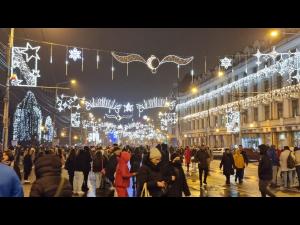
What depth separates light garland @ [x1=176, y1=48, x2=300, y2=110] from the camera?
38250 mm

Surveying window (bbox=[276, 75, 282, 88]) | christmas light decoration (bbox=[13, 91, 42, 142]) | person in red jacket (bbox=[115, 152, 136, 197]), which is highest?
window (bbox=[276, 75, 282, 88])

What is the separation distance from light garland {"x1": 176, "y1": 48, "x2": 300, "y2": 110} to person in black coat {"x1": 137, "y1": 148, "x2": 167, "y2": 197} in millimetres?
22246

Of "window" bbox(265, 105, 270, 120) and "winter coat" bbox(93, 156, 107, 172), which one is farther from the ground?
"window" bbox(265, 105, 270, 120)

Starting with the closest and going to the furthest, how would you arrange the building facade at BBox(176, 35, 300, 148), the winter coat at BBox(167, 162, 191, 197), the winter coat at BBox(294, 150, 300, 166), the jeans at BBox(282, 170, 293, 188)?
the winter coat at BBox(167, 162, 191, 197) < the winter coat at BBox(294, 150, 300, 166) < the jeans at BBox(282, 170, 293, 188) < the building facade at BBox(176, 35, 300, 148)

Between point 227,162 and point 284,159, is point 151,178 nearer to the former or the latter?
point 284,159

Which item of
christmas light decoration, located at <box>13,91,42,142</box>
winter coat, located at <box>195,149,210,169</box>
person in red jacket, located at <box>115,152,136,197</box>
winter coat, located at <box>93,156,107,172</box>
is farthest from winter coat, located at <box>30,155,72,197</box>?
christmas light decoration, located at <box>13,91,42,142</box>

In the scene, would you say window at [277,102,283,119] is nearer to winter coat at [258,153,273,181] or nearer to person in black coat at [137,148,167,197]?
winter coat at [258,153,273,181]
